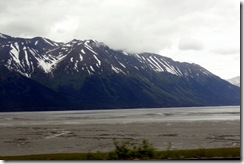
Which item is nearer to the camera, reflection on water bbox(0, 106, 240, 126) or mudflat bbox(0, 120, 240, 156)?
mudflat bbox(0, 120, 240, 156)

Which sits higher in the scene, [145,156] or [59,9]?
[59,9]

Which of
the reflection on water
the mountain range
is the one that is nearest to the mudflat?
the reflection on water

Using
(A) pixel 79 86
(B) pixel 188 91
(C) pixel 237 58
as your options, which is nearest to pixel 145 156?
(C) pixel 237 58

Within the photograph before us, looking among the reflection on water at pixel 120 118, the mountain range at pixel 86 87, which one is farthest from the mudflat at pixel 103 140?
the mountain range at pixel 86 87

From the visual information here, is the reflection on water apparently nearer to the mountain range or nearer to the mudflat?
the mudflat

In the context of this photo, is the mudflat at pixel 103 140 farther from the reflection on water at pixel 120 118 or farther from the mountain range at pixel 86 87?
the mountain range at pixel 86 87

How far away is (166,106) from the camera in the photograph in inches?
5768

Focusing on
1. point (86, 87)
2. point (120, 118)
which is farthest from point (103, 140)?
point (86, 87)

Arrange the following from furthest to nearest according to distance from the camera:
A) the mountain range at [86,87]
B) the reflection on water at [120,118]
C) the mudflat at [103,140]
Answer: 1. the mountain range at [86,87]
2. the reflection on water at [120,118]
3. the mudflat at [103,140]

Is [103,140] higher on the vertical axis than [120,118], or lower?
higher

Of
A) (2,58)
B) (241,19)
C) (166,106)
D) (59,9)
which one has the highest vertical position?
(2,58)

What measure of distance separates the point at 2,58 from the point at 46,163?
169467 millimetres

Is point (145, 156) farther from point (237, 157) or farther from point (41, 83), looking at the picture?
point (41, 83)

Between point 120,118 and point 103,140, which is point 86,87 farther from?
point 103,140
